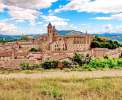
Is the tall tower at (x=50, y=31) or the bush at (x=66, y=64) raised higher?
the tall tower at (x=50, y=31)

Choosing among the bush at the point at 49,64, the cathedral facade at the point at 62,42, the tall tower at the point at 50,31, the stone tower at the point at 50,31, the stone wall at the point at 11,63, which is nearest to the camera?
the stone wall at the point at 11,63

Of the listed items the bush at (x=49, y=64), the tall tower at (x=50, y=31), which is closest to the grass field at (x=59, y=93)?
the bush at (x=49, y=64)

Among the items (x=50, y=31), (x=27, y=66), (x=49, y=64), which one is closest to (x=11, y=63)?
(x=27, y=66)

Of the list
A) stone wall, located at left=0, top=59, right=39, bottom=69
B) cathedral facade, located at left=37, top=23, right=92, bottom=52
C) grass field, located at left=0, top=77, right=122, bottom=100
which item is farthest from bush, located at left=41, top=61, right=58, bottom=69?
cathedral facade, located at left=37, top=23, right=92, bottom=52

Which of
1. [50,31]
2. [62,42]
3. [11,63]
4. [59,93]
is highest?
[50,31]

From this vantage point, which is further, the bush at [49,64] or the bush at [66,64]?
the bush at [49,64]

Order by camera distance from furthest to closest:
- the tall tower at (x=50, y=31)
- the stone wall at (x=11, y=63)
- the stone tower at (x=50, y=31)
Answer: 1. the tall tower at (x=50, y=31)
2. the stone tower at (x=50, y=31)
3. the stone wall at (x=11, y=63)

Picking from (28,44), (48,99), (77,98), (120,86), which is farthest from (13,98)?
(28,44)

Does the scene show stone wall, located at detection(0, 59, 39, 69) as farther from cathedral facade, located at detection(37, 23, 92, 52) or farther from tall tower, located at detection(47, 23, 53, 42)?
tall tower, located at detection(47, 23, 53, 42)

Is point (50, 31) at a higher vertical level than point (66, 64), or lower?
higher

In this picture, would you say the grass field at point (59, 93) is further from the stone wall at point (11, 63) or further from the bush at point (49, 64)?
the bush at point (49, 64)

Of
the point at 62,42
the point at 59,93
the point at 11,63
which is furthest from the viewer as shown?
the point at 62,42

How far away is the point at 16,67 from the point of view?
19156 mm

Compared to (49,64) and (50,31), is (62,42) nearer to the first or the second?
(50,31)
